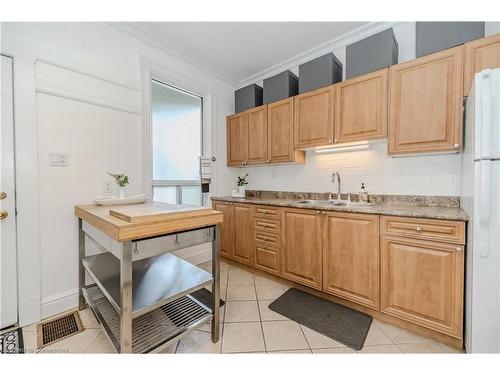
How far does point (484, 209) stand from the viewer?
119 cm

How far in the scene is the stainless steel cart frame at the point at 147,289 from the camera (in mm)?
1150

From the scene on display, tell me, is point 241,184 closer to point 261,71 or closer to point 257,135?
point 257,135

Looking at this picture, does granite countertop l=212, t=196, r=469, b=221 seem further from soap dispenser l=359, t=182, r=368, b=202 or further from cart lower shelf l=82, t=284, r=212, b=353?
cart lower shelf l=82, t=284, r=212, b=353

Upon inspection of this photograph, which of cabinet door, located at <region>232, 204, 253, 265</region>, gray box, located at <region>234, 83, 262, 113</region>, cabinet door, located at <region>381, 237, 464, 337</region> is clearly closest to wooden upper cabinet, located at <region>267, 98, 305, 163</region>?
gray box, located at <region>234, 83, 262, 113</region>

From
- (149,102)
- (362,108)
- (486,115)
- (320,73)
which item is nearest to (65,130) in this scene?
(149,102)

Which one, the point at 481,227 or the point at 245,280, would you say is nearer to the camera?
the point at 481,227

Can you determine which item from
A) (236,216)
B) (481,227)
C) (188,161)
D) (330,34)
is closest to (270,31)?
(330,34)

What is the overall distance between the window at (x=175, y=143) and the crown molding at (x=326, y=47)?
108 cm

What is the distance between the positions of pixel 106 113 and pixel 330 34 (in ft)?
8.46

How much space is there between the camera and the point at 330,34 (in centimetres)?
245

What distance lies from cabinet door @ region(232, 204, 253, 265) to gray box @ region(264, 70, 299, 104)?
1.48 metres

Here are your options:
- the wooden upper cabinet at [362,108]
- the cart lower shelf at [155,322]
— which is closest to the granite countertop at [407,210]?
the wooden upper cabinet at [362,108]

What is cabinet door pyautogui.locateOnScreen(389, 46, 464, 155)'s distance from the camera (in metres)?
1.67

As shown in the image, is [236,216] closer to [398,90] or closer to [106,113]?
[106,113]
